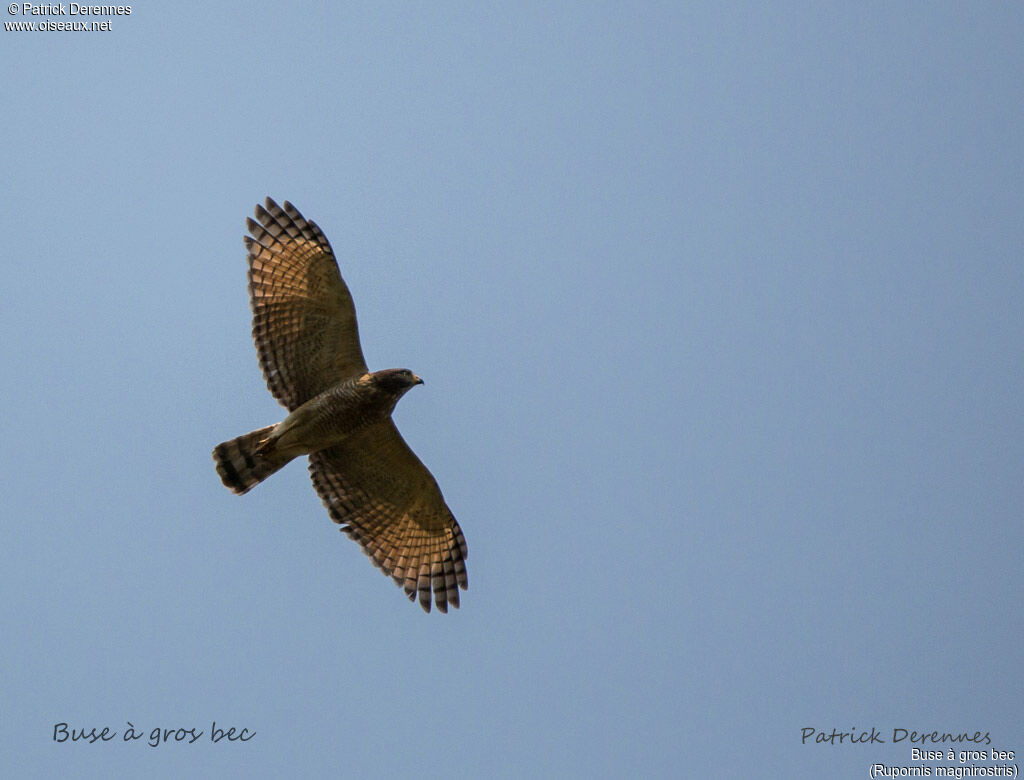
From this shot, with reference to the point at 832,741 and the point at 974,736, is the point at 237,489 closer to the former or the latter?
the point at 832,741

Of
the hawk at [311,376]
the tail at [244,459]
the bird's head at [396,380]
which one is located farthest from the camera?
the tail at [244,459]

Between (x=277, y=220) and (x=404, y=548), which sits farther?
(x=404, y=548)

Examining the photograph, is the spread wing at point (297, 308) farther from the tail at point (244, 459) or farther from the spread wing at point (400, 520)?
the spread wing at point (400, 520)

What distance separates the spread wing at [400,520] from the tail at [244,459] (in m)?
0.71

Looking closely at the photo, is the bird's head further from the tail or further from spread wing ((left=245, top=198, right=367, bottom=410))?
the tail

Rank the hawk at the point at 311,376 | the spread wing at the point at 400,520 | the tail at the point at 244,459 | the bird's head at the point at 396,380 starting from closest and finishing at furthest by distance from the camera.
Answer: the bird's head at the point at 396,380 → the hawk at the point at 311,376 → the tail at the point at 244,459 → the spread wing at the point at 400,520

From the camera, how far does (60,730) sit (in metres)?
14.0

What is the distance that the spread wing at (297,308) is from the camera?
13102mm

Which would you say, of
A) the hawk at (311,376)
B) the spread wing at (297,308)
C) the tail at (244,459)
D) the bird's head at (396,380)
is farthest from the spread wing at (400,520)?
the bird's head at (396,380)

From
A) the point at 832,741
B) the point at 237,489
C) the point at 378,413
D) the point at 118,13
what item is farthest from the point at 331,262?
the point at 832,741

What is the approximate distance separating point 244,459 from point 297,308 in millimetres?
1516

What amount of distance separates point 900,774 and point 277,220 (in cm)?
873

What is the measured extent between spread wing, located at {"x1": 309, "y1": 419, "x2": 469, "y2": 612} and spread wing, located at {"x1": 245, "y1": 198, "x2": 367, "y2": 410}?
3.12 feet

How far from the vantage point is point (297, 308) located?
13.2 metres
